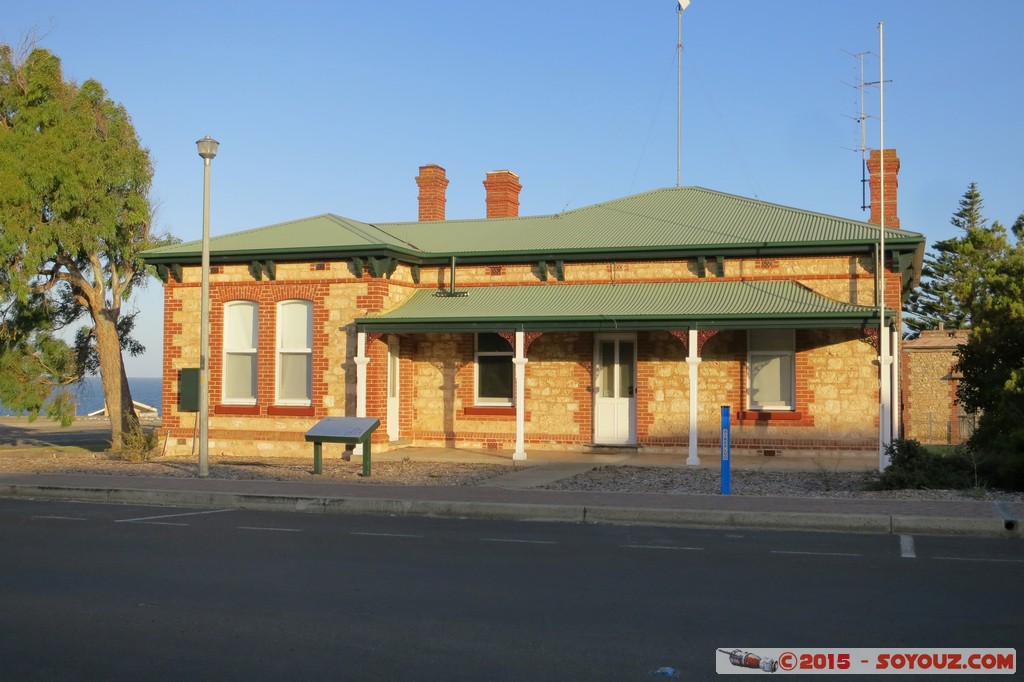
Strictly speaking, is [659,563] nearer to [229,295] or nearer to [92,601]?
[92,601]

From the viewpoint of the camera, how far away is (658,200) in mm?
25234

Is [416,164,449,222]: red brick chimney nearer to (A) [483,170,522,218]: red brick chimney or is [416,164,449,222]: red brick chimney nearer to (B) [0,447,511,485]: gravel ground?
(A) [483,170,522,218]: red brick chimney

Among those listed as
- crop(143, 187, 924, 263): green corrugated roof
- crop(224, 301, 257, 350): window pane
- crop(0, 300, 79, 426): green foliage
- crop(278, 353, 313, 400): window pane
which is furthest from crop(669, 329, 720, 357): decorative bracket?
crop(0, 300, 79, 426): green foliage

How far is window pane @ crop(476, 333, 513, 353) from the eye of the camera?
22.7 meters

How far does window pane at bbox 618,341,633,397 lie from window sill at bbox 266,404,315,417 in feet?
21.4

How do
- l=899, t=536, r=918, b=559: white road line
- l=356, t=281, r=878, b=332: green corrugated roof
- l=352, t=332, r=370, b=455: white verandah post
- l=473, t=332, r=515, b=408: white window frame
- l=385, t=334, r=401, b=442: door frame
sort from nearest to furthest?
1. l=899, t=536, r=918, b=559: white road line
2. l=356, t=281, r=878, b=332: green corrugated roof
3. l=352, t=332, r=370, b=455: white verandah post
4. l=385, t=334, r=401, b=442: door frame
5. l=473, t=332, r=515, b=408: white window frame

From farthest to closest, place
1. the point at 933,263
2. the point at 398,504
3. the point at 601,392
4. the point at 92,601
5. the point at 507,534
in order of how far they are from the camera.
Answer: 1. the point at 933,263
2. the point at 601,392
3. the point at 398,504
4. the point at 507,534
5. the point at 92,601

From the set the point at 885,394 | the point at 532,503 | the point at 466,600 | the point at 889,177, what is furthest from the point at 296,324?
the point at 466,600

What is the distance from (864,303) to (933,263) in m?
32.1

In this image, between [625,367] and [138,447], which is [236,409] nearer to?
[138,447]

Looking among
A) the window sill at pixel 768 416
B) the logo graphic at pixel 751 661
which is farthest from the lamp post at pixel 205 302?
the logo graphic at pixel 751 661

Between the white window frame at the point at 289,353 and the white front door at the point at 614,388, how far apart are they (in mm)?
6082

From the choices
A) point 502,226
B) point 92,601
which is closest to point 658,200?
point 502,226

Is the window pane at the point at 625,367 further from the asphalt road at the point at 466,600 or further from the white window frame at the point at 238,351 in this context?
the asphalt road at the point at 466,600
